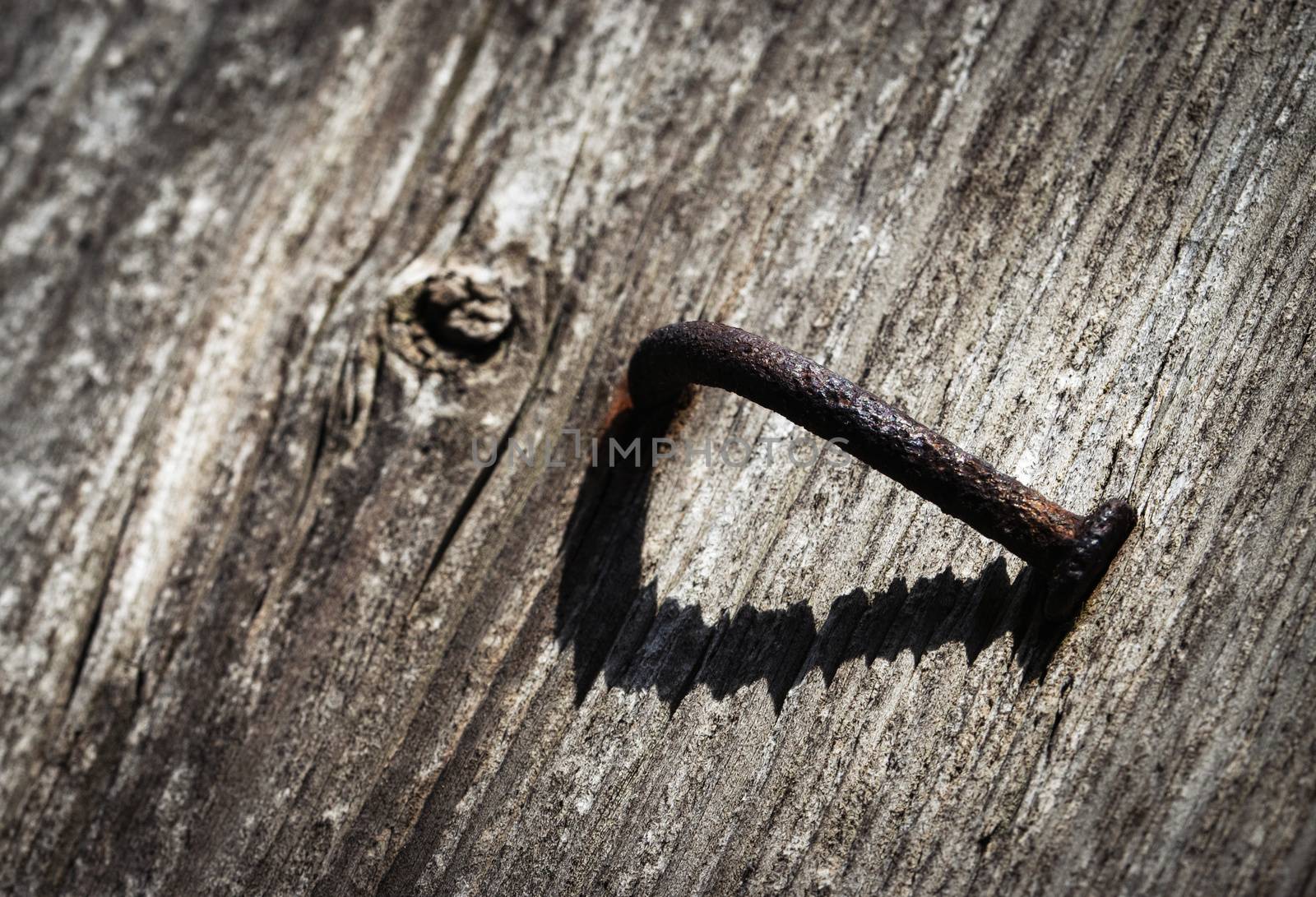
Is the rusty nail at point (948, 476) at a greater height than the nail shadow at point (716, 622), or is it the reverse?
the rusty nail at point (948, 476)

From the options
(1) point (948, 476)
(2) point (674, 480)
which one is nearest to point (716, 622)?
(2) point (674, 480)

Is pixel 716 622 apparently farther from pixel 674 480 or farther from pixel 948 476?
pixel 948 476

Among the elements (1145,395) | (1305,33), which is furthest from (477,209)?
(1305,33)

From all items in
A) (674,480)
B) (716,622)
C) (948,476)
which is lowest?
(716,622)

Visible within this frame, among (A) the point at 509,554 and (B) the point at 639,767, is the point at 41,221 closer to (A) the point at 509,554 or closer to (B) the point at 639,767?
(A) the point at 509,554
